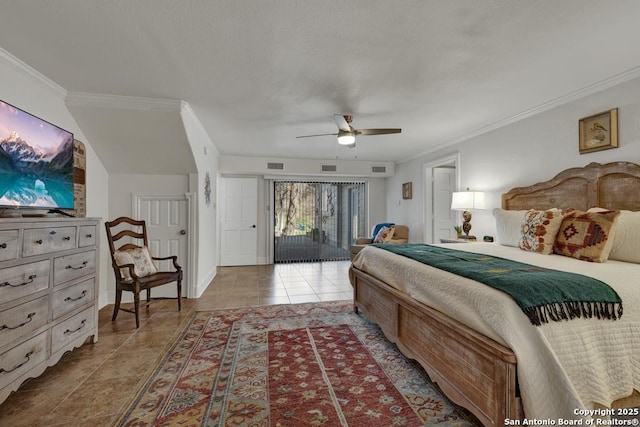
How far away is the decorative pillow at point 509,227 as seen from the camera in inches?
115

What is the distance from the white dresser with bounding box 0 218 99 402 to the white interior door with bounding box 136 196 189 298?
4.80 ft

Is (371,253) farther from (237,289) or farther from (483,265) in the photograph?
(237,289)

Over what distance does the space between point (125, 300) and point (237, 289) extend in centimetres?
142

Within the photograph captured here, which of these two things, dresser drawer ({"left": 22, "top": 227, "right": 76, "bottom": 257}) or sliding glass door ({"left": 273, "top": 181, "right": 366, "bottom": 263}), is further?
sliding glass door ({"left": 273, "top": 181, "right": 366, "bottom": 263})

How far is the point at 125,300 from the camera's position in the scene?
12.4ft

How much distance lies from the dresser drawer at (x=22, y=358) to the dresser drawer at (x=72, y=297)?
0.19m

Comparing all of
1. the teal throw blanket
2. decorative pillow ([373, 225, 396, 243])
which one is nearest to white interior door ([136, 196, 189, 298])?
decorative pillow ([373, 225, 396, 243])

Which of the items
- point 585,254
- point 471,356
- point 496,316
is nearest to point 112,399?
point 471,356

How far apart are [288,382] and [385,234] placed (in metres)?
4.06

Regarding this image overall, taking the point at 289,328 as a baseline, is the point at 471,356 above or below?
above

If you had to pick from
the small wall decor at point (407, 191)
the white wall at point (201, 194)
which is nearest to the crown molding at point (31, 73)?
the white wall at point (201, 194)

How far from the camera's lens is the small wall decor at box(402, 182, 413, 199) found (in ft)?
20.0

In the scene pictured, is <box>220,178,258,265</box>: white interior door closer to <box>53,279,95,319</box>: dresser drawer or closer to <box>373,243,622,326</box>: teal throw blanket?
<box>53,279,95,319</box>: dresser drawer

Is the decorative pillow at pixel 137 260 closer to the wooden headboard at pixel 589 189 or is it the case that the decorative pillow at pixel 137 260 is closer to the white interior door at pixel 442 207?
the wooden headboard at pixel 589 189
